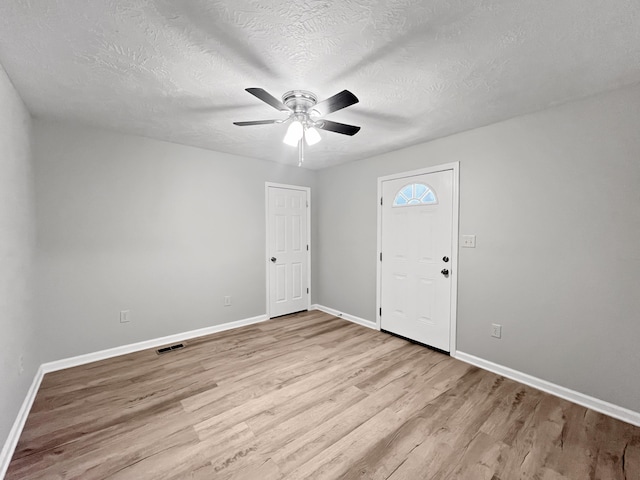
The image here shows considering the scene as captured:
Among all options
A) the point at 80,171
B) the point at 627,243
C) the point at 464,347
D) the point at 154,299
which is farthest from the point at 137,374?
the point at 627,243

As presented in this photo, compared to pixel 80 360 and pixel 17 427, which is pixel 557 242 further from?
pixel 80 360

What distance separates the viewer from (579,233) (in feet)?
7.16

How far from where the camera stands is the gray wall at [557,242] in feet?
6.55

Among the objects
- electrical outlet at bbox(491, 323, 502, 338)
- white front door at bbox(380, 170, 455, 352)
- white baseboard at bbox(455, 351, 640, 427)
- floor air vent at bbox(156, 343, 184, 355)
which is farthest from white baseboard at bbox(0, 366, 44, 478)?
electrical outlet at bbox(491, 323, 502, 338)

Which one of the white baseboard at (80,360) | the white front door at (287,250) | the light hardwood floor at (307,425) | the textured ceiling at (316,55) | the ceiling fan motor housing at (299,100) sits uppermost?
Result: the textured ceiling at (316,55)

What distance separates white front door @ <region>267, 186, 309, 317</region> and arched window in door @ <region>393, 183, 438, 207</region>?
1644mm

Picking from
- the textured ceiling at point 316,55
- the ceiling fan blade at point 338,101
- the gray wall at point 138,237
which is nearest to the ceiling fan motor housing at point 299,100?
the textured ceiling at point 316,55

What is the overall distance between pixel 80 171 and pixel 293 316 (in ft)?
10.5

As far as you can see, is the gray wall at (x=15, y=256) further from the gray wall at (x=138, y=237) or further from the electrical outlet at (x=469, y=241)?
the electrical outlet at (x=469, y=241)

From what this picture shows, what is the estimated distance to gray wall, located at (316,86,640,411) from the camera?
1997mm

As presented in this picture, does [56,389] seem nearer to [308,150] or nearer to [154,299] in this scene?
[154,299]

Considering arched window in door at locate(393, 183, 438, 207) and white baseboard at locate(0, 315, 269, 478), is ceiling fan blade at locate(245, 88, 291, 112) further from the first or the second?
white baseboard at locate(0, 315, 269, 478)

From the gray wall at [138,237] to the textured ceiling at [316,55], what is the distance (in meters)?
0.54

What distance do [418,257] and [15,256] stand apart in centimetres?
366
